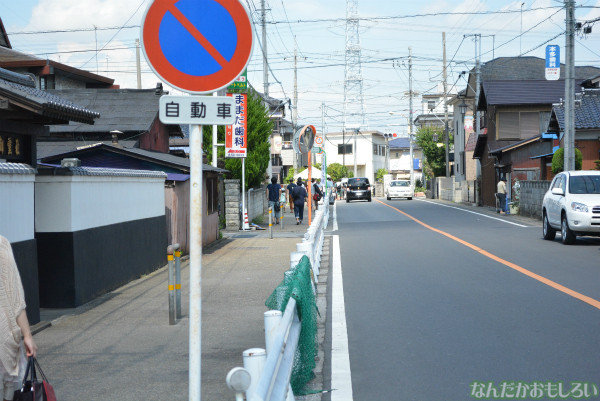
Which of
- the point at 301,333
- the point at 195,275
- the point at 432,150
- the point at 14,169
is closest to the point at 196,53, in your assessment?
the point at 195,275

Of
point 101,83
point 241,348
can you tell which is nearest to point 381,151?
point 101,83

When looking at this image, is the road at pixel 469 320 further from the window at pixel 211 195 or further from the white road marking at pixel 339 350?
the window at pixel 211 195

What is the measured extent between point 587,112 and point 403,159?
207 ft

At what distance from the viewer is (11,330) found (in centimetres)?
391

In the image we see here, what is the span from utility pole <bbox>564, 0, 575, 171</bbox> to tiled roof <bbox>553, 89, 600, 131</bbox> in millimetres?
5031

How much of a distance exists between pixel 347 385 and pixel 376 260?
9058mm

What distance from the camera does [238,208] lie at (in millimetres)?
26438

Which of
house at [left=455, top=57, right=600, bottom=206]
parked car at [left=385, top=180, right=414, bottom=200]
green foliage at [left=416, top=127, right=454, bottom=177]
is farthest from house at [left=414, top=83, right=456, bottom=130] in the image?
house at [left=455, top=57, right=600, bottom=206]

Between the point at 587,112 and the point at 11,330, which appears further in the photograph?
the point at 587,112

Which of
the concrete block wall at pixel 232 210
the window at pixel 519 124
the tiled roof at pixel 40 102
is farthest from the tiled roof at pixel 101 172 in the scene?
the window at pixel 519 124

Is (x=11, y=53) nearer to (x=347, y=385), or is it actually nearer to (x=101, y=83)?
(x=101, y=83)

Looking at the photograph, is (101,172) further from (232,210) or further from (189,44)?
(232,210)

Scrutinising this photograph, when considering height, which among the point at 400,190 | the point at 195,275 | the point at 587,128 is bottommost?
the point at 400,190

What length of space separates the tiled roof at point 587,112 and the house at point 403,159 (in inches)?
2424
